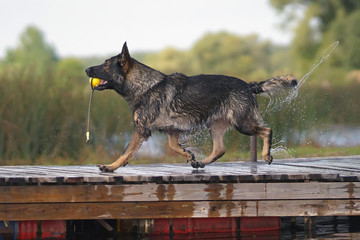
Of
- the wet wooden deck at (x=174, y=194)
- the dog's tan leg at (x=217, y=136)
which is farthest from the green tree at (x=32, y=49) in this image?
the wet wooden deck at (x=174, y=194)

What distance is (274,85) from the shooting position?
729cm

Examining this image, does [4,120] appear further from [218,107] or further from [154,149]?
[218,107]

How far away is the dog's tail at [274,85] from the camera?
7.24 metres

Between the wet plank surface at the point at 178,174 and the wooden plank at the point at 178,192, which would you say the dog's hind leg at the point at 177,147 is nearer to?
the wet plank surface at the point at 178,174

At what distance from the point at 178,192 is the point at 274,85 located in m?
1.84

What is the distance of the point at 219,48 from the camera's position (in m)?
63.8

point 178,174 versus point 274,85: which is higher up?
point 274,85

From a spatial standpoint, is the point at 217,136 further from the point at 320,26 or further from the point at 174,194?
the point at 320,26

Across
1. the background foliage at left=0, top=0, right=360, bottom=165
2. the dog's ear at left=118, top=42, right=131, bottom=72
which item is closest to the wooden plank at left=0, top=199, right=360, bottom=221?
the dog's ear at left=118, top=42, right=131, bottom=72

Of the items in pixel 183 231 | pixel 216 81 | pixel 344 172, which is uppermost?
pixel 216 81

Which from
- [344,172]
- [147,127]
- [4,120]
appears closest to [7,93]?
[4,120]

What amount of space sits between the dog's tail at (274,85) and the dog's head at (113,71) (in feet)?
4.66

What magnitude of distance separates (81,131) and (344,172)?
461 cm

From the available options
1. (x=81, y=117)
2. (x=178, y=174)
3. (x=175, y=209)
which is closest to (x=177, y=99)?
(x=178, y=174)
